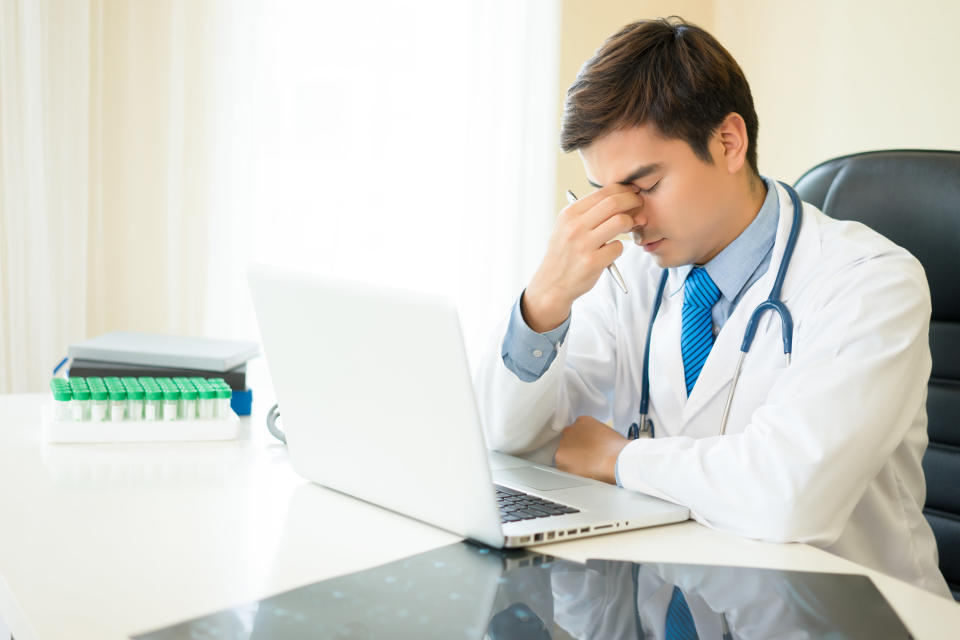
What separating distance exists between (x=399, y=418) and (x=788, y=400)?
45 centimetres

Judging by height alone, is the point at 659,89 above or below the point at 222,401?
above

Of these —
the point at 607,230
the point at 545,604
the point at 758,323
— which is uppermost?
the point at 607,230

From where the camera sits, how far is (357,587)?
2.48ft

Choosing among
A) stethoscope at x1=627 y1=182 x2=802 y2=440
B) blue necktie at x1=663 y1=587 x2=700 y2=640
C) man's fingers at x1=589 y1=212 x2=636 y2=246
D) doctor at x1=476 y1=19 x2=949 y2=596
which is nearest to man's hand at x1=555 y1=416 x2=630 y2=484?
doctor at x1=476 y1=19 x2=949 y2=596

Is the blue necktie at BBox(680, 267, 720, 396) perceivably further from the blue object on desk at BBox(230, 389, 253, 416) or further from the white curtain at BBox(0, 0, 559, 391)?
the white curtain at BBox(0, 0, 559, 391)

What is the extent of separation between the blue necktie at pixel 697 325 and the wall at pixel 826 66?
1.37 meters

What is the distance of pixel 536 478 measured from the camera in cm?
113

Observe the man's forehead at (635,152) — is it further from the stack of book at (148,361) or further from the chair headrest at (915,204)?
the stack of book at (148,361)

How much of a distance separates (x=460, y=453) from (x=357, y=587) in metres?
0.16

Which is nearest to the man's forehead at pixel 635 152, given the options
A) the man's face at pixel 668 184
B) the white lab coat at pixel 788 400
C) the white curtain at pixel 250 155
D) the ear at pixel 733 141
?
the man's face at pixel 668 184

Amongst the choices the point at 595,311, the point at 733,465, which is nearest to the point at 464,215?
the point at 595,311

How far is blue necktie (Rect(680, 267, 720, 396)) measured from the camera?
4.38 ft

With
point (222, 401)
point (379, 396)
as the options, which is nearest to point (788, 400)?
point (379, 396)

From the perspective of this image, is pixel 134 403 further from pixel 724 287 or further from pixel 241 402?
pixel 724 287
